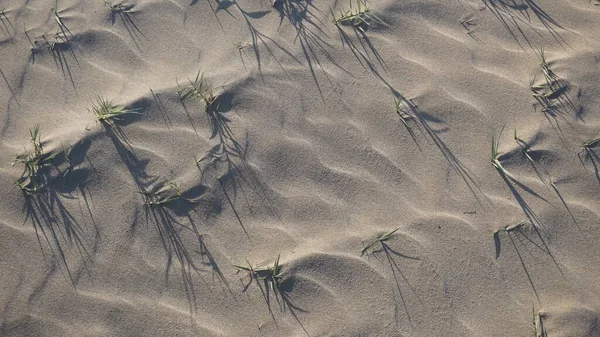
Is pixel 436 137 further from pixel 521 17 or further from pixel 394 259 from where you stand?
pixel 521 17

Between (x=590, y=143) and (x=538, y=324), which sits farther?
(x=590, y=143)

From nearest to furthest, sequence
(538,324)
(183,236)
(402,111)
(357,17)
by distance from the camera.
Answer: (538,324)
(183,236)
(402,111)
(357,17)

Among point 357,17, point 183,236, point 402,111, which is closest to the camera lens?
point 183,236

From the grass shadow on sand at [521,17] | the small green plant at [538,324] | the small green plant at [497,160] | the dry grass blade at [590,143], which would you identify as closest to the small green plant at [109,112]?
the small green plant at [497,160]

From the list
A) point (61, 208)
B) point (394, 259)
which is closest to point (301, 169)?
point (394, 259)

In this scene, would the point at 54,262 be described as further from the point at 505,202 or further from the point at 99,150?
the point at 505,202

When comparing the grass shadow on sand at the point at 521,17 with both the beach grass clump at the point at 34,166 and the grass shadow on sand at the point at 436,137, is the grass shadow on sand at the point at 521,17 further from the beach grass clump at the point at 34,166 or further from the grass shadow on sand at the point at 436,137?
the beach grass clump at the point at 34,166

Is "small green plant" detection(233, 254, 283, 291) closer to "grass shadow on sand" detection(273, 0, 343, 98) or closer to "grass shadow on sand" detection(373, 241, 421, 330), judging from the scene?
"grass shadow on sand" detection(373, 241, 421, 330)

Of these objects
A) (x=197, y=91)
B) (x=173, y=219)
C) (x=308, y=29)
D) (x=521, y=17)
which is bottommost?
A: (x=173, y=219)
